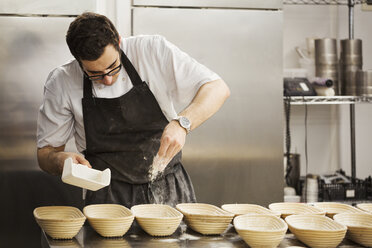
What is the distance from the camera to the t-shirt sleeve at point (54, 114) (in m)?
2.22

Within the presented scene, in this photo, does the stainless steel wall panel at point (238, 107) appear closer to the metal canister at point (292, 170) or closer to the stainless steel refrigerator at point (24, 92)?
the metal canister at point (292, 170)

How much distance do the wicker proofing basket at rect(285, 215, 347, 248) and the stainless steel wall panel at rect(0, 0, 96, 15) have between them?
1795 millimetres

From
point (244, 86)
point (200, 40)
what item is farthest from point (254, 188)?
point (200, 40)

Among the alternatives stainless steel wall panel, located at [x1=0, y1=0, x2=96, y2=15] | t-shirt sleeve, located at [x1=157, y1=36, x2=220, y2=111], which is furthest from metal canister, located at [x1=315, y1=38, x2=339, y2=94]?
stainless steel wall panel, located at [x1=0, y1=0, x2=96, y2=15]

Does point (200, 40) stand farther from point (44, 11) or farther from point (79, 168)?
point (79, 168)

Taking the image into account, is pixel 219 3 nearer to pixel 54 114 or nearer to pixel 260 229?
pixel 54 114

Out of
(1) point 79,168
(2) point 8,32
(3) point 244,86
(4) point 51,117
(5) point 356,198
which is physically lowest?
(5) point 356,198

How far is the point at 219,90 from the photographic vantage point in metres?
2.12

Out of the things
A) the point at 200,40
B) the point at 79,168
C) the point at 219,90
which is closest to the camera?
the point at 79,168

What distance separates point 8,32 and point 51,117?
33.1 inches

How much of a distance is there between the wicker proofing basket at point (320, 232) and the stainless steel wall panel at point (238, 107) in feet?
4.46

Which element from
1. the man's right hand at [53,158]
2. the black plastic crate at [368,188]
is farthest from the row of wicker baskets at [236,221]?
the black plastic crate at [368,188]

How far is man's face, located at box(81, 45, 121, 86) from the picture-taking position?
199 centimetres

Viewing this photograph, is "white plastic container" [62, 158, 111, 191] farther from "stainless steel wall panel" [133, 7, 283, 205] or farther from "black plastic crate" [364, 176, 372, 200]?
"black plastic crate" [364, 176, 372, 200]
